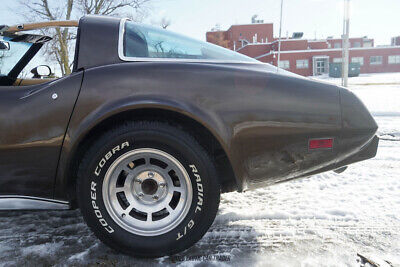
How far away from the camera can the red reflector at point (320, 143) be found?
189cm

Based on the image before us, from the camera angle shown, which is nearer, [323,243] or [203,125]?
[203,125]

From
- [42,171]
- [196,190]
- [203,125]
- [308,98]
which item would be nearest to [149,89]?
[203,125]

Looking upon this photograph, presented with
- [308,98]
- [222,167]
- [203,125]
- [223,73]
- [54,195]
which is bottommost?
[54,195]

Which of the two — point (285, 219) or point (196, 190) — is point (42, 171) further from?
point (285, 219)

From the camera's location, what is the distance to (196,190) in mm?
1794

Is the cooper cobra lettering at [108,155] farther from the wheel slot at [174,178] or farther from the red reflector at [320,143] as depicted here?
the red reflector at [320,143]

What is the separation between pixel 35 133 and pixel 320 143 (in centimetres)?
174

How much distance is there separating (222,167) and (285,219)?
0.76 metres

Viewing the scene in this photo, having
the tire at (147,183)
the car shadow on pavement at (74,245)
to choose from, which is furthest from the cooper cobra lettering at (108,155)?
the car shadow on pavement at (74,245)

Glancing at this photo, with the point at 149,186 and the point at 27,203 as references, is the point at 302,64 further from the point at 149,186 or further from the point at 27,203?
the point at 27,203

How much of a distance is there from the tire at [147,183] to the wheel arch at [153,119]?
8 cm

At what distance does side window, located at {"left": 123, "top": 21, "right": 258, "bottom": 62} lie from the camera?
6.51ft

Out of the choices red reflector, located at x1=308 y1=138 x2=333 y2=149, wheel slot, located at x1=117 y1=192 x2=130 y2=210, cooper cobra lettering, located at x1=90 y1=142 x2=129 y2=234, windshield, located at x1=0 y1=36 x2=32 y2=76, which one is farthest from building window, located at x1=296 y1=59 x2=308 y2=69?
cooper cobra lettering, located at x1=90 y1=142 x2=129 y2=234

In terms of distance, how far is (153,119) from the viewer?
6.10ft
